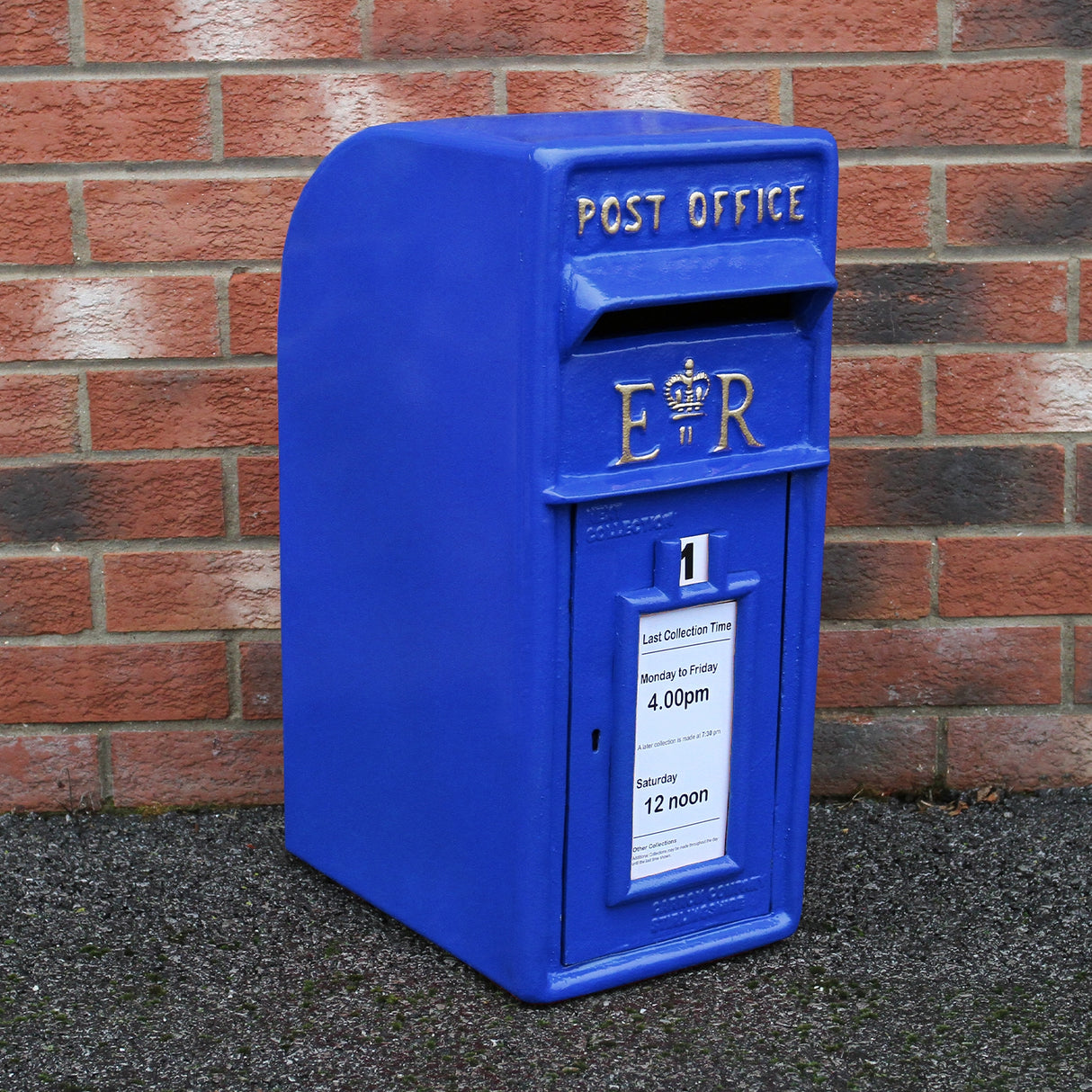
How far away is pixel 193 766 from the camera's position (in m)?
2.66

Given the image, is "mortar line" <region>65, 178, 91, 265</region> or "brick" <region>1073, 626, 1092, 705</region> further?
"brick" <region>1073, 626, 1092, 705</region>

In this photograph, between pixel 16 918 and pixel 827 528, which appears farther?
pixel 827 528

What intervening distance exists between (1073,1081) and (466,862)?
77 cm

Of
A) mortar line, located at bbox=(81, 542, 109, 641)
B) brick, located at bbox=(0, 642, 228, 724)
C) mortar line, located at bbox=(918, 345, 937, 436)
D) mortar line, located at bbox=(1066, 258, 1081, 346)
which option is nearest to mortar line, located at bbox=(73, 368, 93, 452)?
mortar line, located at bbox=(81, 542, 109, 641)

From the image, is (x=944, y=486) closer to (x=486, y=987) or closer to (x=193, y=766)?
(x=486, y=987)

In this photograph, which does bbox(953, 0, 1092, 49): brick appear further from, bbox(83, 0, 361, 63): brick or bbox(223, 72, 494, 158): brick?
bbox(83, 0, 361, 63): brick

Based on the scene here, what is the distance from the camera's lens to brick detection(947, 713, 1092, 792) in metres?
2.71

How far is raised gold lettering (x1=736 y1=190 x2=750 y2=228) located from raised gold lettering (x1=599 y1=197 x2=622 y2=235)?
0.53 feet

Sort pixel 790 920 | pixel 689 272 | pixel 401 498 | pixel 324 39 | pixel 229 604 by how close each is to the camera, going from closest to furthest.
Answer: pixel 689 272 < pixel 401 498 < pixel 790 920 < pixel 324 39 < pixel 229 604

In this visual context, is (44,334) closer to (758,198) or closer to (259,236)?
(259,236)

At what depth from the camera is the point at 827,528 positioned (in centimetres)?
260

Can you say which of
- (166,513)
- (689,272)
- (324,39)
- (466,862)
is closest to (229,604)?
(166,513)

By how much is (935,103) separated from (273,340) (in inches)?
41.2

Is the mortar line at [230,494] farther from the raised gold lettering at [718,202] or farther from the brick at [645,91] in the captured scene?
the raised gold lettering at [718,202]
